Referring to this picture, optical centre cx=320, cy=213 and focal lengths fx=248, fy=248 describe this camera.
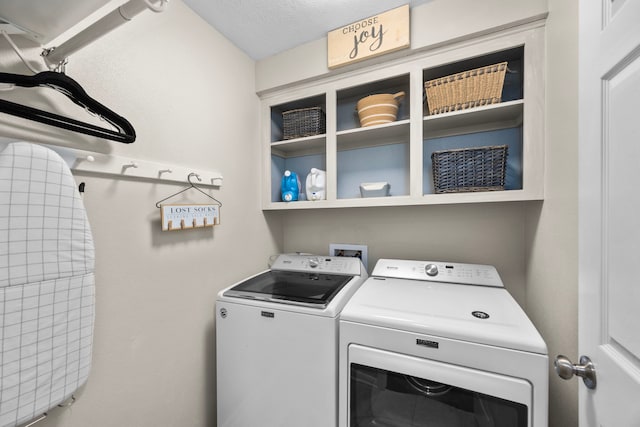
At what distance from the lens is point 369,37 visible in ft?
4.74

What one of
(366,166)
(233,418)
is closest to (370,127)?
(366,166)

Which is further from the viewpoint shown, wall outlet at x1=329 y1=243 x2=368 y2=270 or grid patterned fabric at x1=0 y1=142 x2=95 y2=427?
wall outlet at x1=329 y1=243 x2=368 y2=270

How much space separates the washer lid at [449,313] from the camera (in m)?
0.87

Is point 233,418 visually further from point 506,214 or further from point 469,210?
point 506,214

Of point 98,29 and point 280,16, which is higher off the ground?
point 280,16

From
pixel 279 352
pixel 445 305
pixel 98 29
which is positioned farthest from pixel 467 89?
pixel 279 352

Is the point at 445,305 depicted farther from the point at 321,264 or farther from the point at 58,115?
the point at 58,115

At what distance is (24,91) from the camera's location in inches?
32.2

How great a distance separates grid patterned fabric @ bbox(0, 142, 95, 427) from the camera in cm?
71

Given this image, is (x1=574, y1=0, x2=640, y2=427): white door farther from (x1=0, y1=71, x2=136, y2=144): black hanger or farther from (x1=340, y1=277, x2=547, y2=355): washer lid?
(x1=0, y1=71, x2=136, y2=144): black hanger

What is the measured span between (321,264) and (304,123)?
3.25 ft

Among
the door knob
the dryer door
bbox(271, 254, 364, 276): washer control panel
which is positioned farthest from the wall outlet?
the door knob

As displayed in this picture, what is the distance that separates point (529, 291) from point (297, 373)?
1322 millimetres

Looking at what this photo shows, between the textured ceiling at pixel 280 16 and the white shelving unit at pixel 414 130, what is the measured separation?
28 cm
